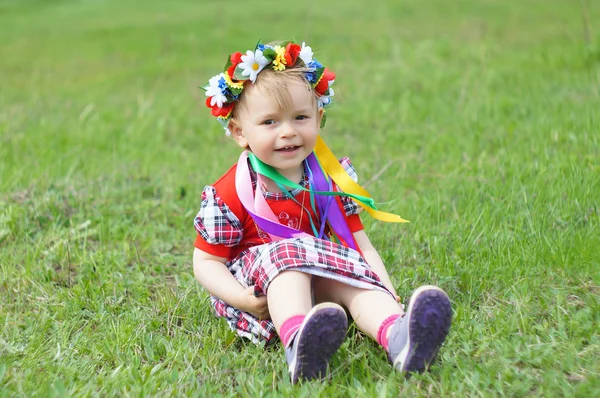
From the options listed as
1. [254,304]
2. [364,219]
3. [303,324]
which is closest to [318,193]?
[254,304]

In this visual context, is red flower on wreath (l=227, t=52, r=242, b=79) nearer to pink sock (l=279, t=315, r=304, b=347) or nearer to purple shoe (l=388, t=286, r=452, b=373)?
pink sock (l=279, t=315, r=304, b=347)

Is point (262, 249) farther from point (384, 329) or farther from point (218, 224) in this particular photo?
point (384, 329)

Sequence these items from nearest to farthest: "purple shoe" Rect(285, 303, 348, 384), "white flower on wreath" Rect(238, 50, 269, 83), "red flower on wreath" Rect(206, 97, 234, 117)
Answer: "purple shoe" Rect(285, 303, 348, 384), "white flower on wreath" Rect(238, 50, 269, 83), "red flower on wreath" Rect(206, 97, 234, 117)

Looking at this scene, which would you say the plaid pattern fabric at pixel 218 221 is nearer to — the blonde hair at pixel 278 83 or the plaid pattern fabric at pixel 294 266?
the plaid pattern fabric at pixel 294 266

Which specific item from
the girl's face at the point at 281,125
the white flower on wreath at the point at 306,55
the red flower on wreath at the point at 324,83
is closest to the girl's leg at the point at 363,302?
the girl's face at the point at 281,125

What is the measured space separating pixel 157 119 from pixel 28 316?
3663 mm

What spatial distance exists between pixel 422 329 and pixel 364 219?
1800 millimetres

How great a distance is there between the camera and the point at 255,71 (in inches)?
117

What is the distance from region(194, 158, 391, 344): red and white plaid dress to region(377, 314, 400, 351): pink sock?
18 centimetres

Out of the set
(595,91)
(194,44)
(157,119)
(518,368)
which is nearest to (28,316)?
(518,368)

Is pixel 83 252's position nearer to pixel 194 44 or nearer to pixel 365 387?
pixel 365 387

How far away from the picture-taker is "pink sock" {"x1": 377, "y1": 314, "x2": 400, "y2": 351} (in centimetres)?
271

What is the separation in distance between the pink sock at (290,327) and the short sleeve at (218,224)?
0.56 metres

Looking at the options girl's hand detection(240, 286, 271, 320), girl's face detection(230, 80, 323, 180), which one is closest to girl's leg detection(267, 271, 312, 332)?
girl's hand detection(240, 286, 271, 320)
